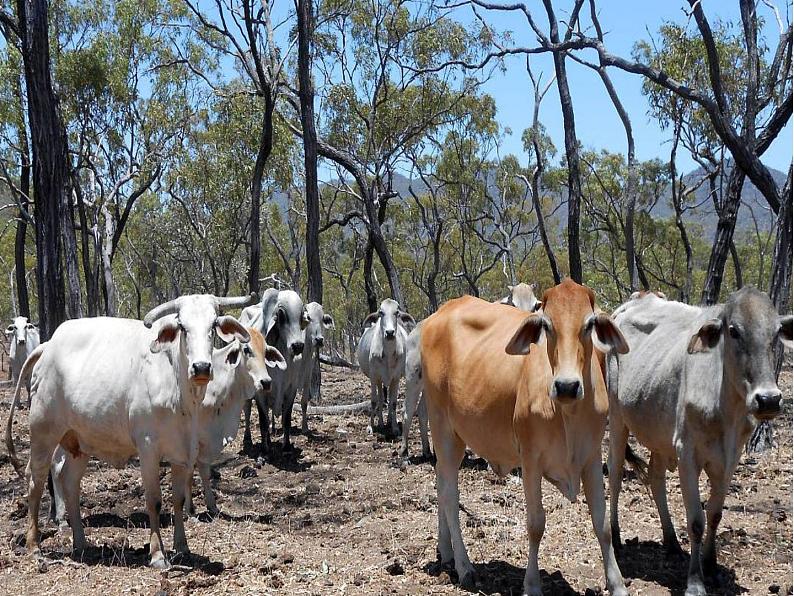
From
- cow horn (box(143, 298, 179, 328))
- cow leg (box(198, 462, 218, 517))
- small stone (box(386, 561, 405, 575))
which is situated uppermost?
cow horn (box(143, 298, 179, 328))

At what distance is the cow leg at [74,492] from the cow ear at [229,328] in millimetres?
1719

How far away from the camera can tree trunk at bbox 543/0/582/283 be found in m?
15.0

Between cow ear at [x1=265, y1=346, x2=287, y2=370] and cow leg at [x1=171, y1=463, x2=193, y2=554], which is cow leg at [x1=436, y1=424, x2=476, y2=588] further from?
cow ear at [x1=265, y1=346, x2=287, y2=370]

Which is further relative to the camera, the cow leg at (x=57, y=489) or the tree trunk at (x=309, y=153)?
the tree trunk at (x=309, y=153)

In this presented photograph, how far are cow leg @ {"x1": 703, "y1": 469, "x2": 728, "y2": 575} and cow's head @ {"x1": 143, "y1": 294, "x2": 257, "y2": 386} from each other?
3.39 meters

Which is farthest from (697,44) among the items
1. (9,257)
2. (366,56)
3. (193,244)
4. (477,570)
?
(9,257)

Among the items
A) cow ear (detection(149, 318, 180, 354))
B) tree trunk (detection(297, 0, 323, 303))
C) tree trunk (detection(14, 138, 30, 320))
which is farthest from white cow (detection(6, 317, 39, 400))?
cow ear (detection(149, 318, 180, 354))

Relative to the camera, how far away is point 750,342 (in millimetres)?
5238

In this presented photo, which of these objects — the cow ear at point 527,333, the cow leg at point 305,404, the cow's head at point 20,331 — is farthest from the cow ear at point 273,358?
the cow's head at point 20,331

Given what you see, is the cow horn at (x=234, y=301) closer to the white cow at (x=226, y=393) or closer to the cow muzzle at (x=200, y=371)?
the white cow at (x=226, y=393)

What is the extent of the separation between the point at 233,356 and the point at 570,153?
30.1ft

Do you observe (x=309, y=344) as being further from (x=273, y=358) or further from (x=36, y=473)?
(x=36, y=473)

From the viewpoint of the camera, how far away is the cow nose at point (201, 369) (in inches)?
229

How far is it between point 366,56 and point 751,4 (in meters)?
13.8
